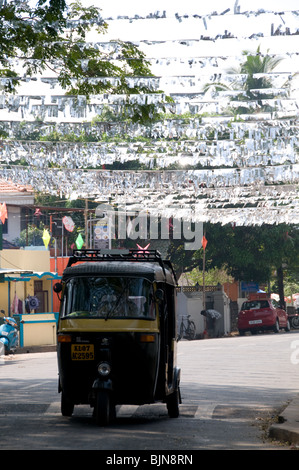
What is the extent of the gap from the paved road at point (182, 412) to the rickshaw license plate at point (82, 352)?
35.0 inches

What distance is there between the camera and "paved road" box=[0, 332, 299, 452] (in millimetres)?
9430

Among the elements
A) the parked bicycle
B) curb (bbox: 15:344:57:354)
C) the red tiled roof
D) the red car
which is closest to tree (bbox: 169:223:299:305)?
the parked bicycle

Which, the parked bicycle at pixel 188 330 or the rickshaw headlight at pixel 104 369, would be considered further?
the parked bicycle at pixel 188 330

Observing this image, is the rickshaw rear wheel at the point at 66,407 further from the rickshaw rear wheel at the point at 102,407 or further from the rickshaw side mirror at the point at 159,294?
the rickshaw side mirror at the point at 159,294

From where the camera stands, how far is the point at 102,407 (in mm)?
10633

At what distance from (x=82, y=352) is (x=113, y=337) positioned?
0.46 metres

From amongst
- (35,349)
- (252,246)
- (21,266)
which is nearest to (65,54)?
(35,349)

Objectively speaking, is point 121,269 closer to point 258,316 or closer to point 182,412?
point 182,412

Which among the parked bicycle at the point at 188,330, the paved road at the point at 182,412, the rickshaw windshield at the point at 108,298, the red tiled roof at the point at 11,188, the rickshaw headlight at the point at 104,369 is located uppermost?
the red tiled roof at the point at 11,188

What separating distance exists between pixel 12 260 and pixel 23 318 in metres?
7.08

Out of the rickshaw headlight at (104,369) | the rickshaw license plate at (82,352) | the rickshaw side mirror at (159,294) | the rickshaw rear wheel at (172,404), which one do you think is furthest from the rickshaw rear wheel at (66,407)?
the rickshaw side mirror at (159,294)

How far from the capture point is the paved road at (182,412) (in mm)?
9430

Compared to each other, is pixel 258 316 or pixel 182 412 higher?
pixel 182 412

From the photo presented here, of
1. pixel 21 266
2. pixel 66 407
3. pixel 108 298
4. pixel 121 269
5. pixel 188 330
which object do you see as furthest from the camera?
pixel 188 330
